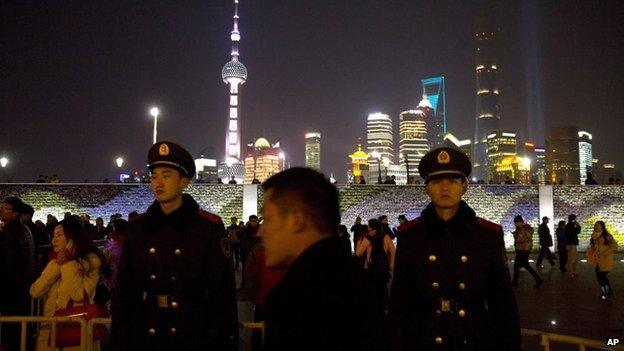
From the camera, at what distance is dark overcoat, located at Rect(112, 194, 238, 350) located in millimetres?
3373

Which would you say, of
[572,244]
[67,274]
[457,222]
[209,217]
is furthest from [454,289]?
[572,244]

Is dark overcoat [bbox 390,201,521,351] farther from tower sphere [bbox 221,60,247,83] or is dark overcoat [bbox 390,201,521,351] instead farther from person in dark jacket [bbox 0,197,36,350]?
tower sphere [bbox 221,60,247,83]

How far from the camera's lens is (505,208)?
26.5 metres

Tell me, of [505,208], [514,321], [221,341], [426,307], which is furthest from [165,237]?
[505,208]

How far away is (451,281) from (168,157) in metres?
2.10

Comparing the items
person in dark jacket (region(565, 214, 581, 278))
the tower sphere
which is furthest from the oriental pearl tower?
person in dark jacket (region(565, 214, 581, 278))

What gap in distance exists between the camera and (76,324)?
4.85 meters

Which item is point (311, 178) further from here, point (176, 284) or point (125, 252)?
point (125, 252)

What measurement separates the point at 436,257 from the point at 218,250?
1.42m

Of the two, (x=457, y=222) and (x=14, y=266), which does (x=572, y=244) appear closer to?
(x=457, y=222)

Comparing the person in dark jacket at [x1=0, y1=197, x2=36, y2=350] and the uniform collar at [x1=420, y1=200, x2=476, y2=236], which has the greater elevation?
the uniform collar at [x1=420, y1=200, x2=476, y2=236]

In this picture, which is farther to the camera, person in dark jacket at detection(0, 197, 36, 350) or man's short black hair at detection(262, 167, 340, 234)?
person in dark jacket at detection(0, 197, 36, 350)

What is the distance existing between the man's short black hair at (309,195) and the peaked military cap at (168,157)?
203 cm

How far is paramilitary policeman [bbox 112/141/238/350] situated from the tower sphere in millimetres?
141706
